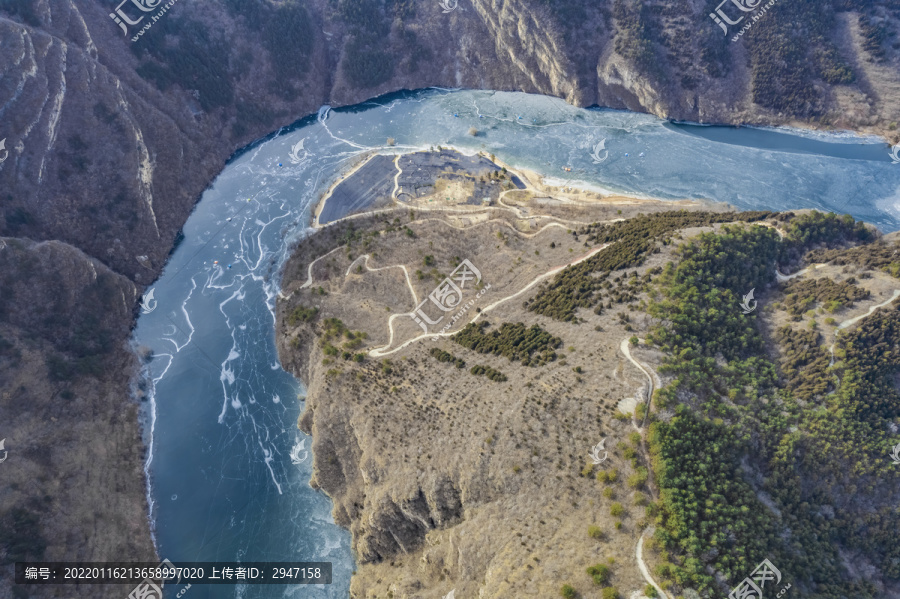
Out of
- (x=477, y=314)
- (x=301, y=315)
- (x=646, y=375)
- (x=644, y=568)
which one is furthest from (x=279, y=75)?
(x=644, y=568)

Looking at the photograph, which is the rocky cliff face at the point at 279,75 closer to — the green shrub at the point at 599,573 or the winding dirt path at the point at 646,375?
the green shrub at the point at 599,573

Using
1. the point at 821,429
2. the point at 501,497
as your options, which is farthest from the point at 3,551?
the point at 821,429

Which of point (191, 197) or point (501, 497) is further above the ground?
point (191, 197)

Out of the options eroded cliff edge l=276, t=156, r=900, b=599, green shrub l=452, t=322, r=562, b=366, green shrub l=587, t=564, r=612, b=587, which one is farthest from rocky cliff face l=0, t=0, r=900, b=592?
green shrub l=587, t=564, r=612, b=587

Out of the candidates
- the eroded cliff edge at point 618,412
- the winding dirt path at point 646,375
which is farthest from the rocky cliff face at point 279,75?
the winding dirt path at point 646,375

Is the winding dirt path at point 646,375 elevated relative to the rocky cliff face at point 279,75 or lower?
lower

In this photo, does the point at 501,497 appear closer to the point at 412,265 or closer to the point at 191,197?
the point at 412,265

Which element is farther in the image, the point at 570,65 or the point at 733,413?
the point at 570,65

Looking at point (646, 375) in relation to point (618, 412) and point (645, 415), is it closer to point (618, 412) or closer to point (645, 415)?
point (645, 415)
